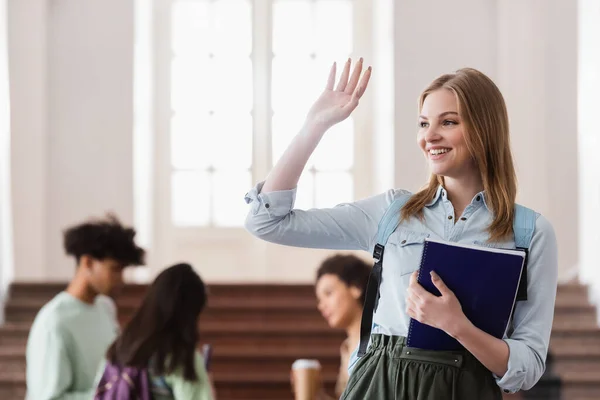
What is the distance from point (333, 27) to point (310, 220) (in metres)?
10.1

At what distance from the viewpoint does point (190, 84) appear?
1201cm


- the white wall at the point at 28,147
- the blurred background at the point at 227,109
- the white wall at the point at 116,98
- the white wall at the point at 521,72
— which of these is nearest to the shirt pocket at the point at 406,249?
the blurred background at the point at 227,109

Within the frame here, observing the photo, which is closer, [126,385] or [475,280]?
[475,280]

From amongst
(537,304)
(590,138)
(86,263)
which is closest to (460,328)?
(537,304)

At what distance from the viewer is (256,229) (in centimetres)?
221

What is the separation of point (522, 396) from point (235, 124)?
5624 millimetres

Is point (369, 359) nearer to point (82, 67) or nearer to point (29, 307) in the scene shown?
point (29, 307)

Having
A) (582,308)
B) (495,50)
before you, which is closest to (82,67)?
(495,50)

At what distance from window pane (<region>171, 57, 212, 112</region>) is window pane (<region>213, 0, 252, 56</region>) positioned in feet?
0.92

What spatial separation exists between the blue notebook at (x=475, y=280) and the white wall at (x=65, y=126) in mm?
9186

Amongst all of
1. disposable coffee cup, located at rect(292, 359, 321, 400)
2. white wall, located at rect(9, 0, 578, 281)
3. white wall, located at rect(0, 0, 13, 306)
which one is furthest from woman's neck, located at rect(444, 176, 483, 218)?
white wall, located at rect(9, 0, 578, 281)

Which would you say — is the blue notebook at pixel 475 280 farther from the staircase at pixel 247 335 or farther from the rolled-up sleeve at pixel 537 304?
the staircase at pixel 247 335

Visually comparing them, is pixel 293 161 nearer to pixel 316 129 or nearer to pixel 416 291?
pixel 316 129

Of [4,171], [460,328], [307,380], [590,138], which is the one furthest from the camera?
[4,171]
